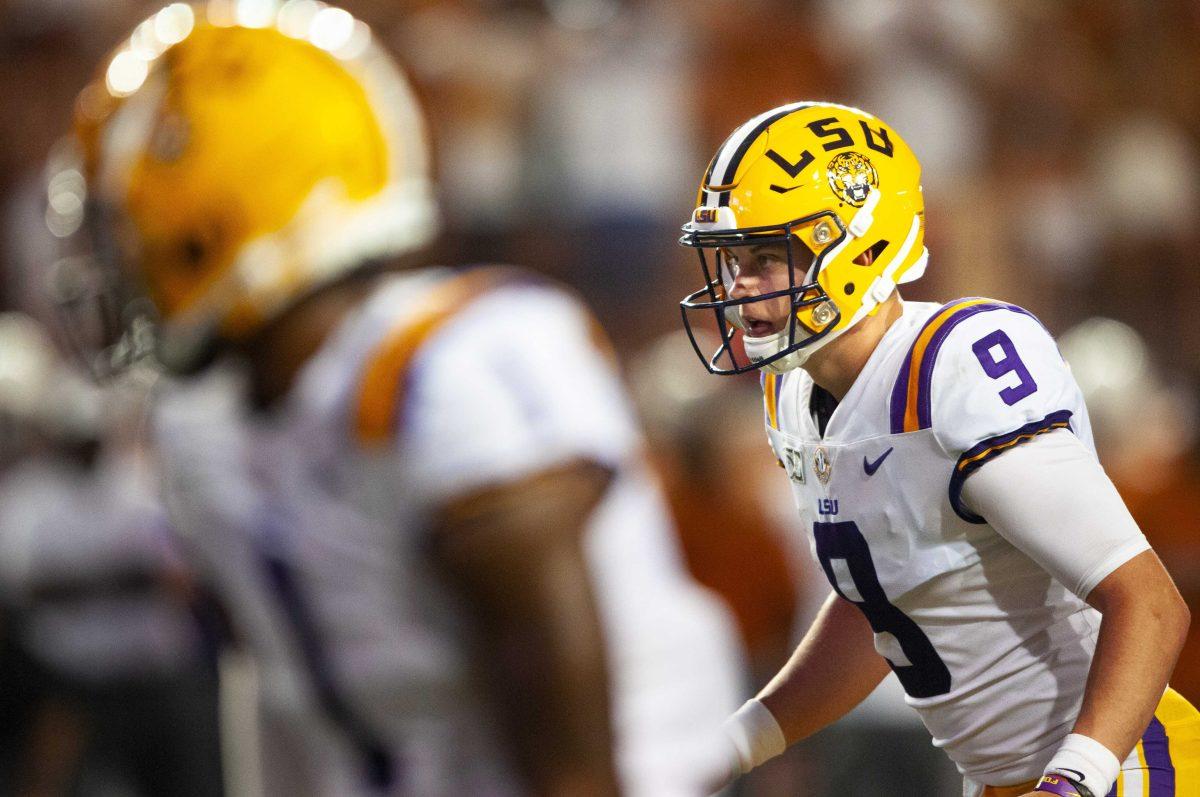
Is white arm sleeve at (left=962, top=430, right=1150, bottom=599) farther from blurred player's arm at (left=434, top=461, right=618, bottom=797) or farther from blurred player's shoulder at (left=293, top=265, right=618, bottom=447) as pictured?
blurred player's shoulder at (left=293, top=265, right=618, bottom=447)

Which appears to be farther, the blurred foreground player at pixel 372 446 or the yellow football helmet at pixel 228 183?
the yellow football helmet at pixel 228 183

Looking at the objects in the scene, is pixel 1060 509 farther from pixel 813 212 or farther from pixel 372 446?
pixel 372 446

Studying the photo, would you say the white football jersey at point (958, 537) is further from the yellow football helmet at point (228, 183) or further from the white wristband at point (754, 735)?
the yellow football helmet at point (228, 183)

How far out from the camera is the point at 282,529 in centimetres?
173

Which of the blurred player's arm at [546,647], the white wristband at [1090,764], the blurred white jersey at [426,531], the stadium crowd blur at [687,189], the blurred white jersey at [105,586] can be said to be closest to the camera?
the white wristband at [1090,764]

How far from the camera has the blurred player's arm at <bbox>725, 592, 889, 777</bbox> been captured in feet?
2.16

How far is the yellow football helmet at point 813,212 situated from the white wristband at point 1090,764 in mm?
181

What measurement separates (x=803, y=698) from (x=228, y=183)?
47.1 inches

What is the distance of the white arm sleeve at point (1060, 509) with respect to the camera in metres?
0.59

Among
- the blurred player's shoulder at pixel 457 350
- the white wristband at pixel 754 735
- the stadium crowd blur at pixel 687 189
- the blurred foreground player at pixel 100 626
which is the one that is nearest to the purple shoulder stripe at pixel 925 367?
the white wristband at pixel 754 735

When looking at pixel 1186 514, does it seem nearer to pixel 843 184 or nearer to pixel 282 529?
pixel 282 529

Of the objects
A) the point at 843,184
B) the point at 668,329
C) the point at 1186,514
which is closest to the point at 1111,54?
the point at 668,329

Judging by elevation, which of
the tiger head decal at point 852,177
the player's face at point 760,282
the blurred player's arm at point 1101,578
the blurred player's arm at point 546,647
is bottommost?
the blurred player's arm at point 546,647

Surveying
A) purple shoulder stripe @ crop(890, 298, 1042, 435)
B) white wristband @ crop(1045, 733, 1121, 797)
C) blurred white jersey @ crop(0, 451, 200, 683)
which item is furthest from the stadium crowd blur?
white wristband @ crop(1045, 733, 1121, 797)
